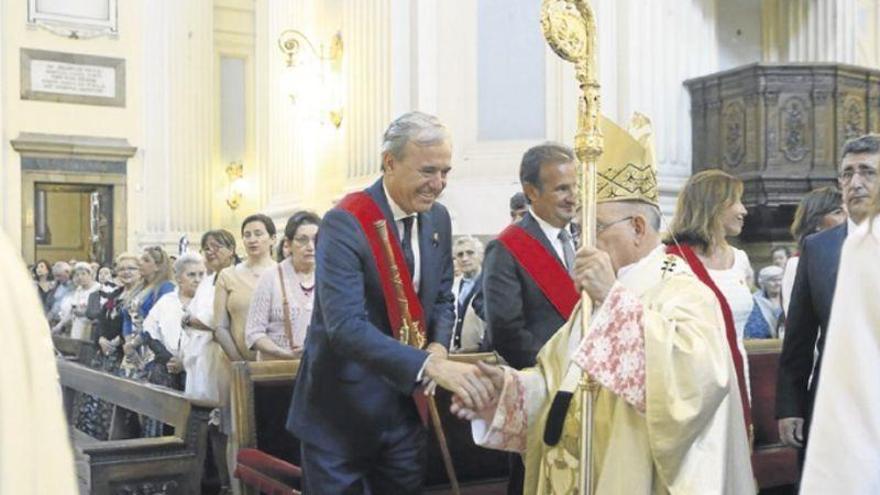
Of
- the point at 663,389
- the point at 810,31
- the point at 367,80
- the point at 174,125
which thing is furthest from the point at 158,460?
the point at 174,125

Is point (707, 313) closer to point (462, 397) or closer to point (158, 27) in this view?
point (462, 397)

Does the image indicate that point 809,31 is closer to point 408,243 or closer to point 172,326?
point 172,326

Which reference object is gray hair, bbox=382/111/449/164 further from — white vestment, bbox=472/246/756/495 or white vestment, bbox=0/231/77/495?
white vestment, bbox=0/231/77/495

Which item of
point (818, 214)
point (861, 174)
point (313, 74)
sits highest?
point (313, 74)

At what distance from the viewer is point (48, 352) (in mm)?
1234

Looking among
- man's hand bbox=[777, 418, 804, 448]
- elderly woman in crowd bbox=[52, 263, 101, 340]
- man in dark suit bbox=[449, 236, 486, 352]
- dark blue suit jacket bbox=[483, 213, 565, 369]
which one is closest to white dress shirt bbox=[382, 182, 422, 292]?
dark blue suit jacket bbox=[483, 213, 565, 369]

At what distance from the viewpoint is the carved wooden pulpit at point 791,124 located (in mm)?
8648

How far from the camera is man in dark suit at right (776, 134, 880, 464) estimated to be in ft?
11.0

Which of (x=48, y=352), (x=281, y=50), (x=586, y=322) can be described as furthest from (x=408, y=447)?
(x=281, y=50)

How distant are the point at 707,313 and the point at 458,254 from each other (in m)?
4.58

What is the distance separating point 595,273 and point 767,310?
408 cm

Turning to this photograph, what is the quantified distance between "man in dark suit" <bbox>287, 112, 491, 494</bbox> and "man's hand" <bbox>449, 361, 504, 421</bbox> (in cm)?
6

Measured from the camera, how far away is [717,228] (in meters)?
4.11

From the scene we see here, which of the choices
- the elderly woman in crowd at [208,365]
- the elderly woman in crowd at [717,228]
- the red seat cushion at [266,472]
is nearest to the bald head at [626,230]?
the elderly woman in crowd at [717,228]
